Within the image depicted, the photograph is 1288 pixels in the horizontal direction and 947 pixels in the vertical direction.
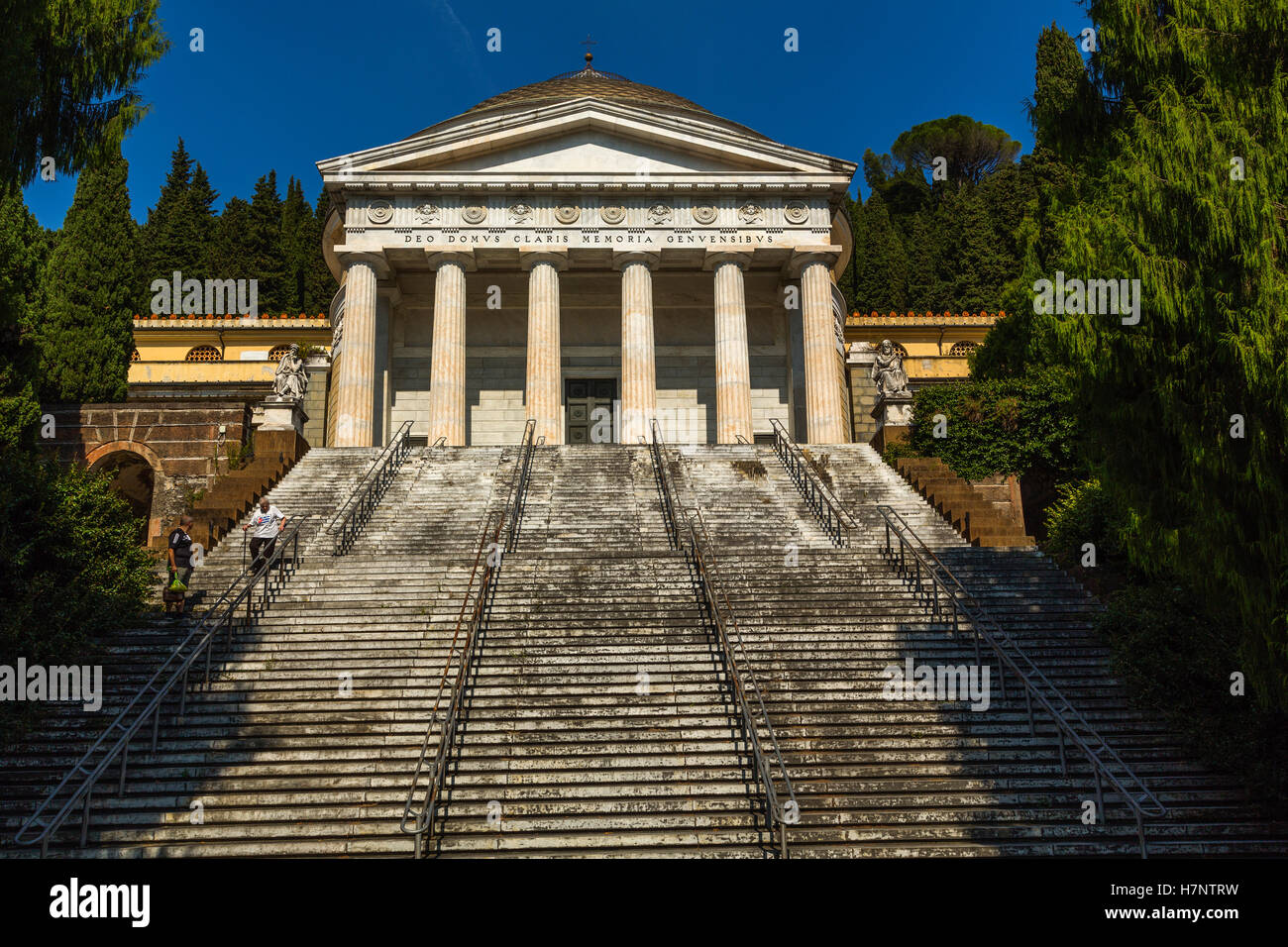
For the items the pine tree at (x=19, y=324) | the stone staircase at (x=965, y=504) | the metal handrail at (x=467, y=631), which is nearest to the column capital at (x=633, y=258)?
the metal handrail at (x=467, y=631)

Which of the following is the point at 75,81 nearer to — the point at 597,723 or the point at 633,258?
the point at 597,723

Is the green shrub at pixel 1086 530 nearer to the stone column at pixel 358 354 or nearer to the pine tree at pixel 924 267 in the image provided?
the stone column at pixel 358 354

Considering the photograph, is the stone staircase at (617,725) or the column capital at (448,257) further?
the column capital at (448,257)

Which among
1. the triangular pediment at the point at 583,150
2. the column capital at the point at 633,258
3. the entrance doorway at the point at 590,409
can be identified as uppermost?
the triangular pediment at the point at 583,150

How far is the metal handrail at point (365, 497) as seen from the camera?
19.1 meters

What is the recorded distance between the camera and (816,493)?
859 inches

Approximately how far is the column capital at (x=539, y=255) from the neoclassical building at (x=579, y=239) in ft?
0.10

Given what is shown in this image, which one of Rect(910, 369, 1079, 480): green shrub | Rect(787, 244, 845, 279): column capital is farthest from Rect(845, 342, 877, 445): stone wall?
Rect(910, 369, 1079, 480): green shrub

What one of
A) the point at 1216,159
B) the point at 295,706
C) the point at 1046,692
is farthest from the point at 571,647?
the point at 1216,159

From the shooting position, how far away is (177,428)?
25.6 meters

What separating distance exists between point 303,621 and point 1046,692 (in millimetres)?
10081

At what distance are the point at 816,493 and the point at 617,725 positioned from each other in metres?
10.3
